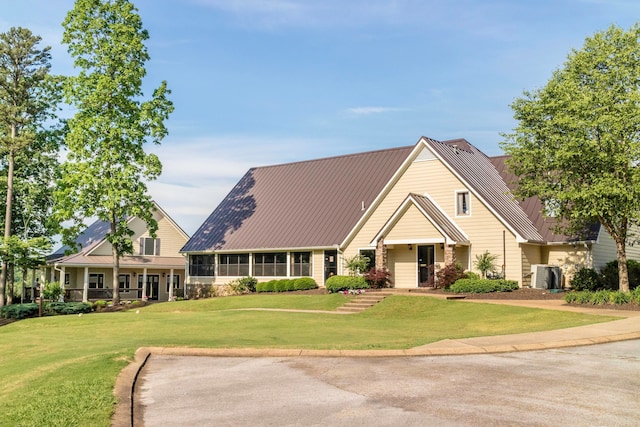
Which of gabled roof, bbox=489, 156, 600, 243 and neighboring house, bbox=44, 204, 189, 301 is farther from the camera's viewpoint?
neighboring house, bbox=44, 204, 189, 301

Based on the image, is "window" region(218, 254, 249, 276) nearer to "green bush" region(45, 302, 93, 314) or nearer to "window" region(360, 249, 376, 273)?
"window" region(360, 249, 376, 273)

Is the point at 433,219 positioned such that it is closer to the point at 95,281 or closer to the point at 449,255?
the point at 449,255

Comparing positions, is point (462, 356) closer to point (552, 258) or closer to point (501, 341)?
point (501, 341)

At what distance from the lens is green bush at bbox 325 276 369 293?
32719 millimetres

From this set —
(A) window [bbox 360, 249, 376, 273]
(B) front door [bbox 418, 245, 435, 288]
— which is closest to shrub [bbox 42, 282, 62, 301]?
(A) window [bbox 360, 249, 376, 273]

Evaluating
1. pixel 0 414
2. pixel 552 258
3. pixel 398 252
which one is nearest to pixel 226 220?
pixel 398 252

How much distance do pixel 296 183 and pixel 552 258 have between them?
63.1 feet

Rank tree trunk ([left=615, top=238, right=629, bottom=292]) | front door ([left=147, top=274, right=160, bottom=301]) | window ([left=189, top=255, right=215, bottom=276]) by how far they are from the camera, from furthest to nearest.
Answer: front door ([left=147, top=274, right=160, bottom=301])
window ([left=189, top=255, right=215, bottom=276])
tree trunk ([left=615, top=238, right=629, bottom=292])

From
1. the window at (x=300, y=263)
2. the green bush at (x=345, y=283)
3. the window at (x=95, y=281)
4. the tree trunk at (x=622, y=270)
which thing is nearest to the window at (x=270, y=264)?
the window at (x=300, y=263)

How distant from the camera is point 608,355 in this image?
40.5 ft

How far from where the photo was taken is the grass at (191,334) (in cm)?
922

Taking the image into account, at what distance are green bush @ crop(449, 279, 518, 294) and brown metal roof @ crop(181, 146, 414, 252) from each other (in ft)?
31.6

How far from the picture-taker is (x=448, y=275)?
30375mm

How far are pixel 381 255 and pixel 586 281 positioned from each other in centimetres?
1007
